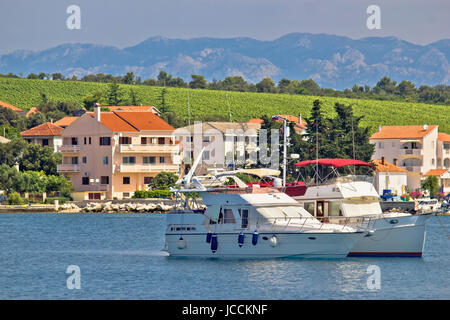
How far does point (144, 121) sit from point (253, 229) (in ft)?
181

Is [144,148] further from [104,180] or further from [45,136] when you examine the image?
[45,136]

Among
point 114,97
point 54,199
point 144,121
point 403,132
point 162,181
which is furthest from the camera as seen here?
point 114,97

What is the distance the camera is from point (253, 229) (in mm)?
36438

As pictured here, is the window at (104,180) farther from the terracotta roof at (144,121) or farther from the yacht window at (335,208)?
the yacht window at (335,208)

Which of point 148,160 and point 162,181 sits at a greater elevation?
point 148,160

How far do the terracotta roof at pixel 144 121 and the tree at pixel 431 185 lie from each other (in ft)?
102

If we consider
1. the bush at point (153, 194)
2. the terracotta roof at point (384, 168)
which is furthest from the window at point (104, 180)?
the terracotta roof at point (384, 168)

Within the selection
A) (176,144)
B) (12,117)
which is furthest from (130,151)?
(12,117)

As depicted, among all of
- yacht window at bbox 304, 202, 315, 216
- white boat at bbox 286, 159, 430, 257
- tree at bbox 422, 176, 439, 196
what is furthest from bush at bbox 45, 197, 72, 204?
yacht window at bbox 304, 202, 315, 216

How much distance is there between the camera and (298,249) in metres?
36.0

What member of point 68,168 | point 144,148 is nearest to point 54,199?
point 68,168

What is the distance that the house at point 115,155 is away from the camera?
86500 millimetres

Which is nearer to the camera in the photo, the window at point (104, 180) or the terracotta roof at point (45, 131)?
the window at point (104, 180)

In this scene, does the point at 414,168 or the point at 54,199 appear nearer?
the point at 54,199
